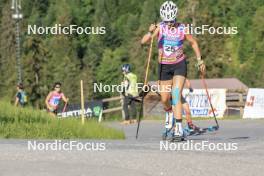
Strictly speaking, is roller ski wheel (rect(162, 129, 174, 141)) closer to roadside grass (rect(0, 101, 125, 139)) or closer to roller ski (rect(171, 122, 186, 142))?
roller ski (rect(171, 122, 186, 142))

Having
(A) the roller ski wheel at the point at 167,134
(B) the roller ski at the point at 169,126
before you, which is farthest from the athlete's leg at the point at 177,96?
(B) the roller ski at the point at 169,126

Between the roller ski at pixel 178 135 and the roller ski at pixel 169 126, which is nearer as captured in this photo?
the roller ski at pixel 178 135

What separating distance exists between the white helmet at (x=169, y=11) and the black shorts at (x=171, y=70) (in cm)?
77

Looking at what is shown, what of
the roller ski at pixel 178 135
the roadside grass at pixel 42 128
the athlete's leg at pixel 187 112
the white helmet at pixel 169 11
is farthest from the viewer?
the athlete's leg at pixel 187 112

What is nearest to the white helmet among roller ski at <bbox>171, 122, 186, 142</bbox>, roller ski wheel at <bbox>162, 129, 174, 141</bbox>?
roller ski at <bbox>171, 122, 186, 142</bbox>

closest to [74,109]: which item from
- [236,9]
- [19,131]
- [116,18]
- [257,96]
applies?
[257,96]

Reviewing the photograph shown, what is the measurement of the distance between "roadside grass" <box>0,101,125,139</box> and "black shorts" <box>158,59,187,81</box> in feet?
11.1

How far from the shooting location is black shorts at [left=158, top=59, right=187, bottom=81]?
1216 cm

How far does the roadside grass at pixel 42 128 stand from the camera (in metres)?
15.1

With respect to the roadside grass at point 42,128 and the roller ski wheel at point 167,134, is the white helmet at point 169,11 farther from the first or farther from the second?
the roadside grass at point 42,128

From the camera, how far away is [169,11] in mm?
11898

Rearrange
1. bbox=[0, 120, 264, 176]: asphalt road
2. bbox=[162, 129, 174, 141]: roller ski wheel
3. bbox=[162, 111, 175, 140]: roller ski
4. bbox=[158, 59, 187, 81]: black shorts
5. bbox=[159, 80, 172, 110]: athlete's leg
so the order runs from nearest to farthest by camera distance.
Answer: bbox=[0, 120, 264, 176]: asphalt road < bbox=[158, 59, 187, 81]: black shorts < bbox=[159, 80, 172, 110]: athlete's leg < bbox=[162, 129, 174, 141]: roller ski wheel < bbox=[162, 111, 175, 140]: roller ski

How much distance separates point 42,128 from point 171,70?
427cm

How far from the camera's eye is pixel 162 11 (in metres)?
11.9
